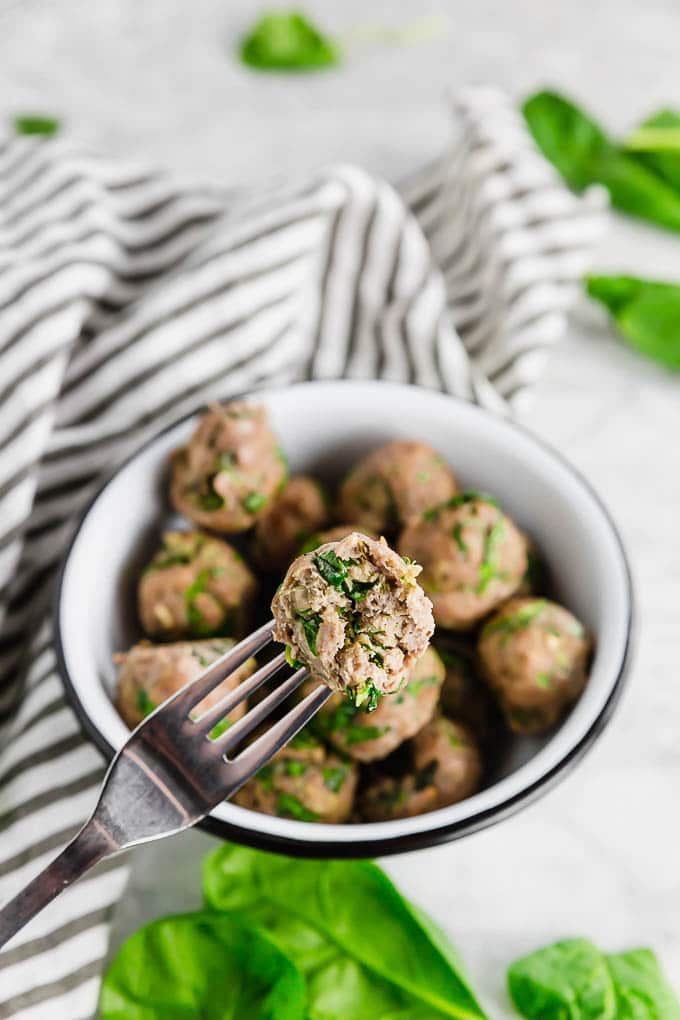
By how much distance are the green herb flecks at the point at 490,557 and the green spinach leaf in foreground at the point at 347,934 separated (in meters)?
0.39

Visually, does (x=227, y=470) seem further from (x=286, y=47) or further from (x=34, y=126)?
(x=286, y=47)

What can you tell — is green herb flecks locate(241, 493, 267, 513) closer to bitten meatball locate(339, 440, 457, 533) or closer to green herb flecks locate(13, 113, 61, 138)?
bitten meatball locate(339, 440, 457, 533)

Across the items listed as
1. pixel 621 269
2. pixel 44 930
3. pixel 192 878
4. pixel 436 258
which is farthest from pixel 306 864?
Result: pixel 621 269

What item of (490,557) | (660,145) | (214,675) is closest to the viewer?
(214,675)

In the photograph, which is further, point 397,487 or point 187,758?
point 397,487

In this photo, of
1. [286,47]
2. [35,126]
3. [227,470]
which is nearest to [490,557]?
[227,470]

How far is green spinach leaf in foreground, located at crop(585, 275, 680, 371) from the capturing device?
81.5 inches

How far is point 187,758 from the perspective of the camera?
117cm

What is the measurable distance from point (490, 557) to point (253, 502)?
315 mm

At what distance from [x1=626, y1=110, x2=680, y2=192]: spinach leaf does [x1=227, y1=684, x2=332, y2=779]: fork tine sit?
1585 mm

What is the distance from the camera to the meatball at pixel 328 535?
4.62 feet

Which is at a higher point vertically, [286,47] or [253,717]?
[286,47]

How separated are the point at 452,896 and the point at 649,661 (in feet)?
1.60

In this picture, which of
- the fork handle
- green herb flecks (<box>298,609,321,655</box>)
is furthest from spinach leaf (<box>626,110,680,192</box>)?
the fork handle
